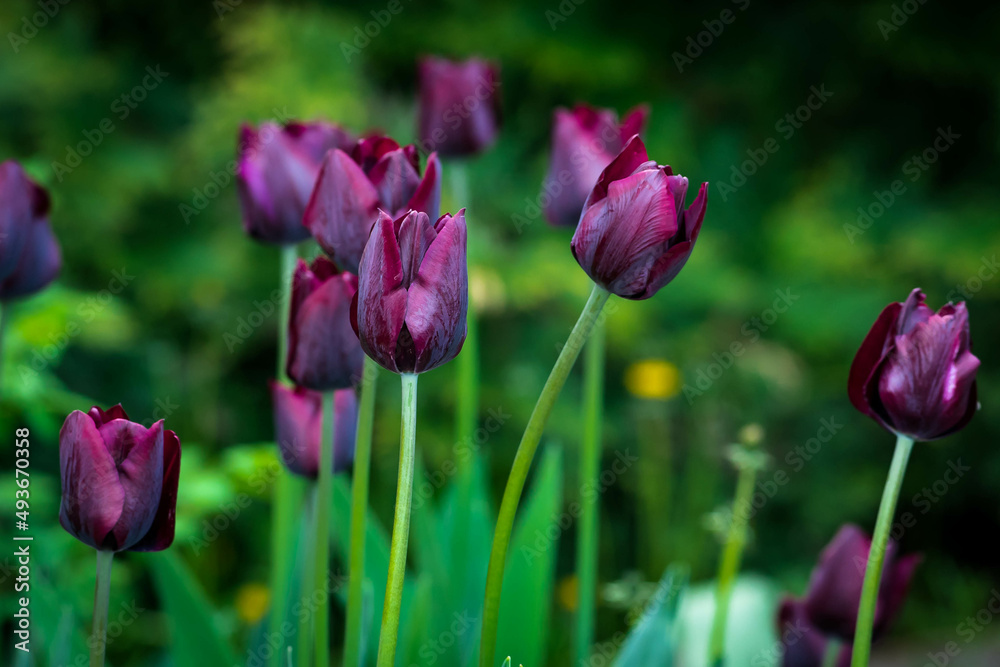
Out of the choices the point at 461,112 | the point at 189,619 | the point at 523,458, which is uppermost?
the point at 461,112

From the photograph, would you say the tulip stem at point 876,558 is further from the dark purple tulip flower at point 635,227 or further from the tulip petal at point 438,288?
the tulip petal at point 438,288

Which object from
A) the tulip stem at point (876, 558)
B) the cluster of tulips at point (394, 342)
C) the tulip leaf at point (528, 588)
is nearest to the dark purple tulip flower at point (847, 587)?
the cluster of tulips at point (394, 342)

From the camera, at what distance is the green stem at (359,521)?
67cm

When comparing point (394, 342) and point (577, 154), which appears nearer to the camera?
point (394, 342)

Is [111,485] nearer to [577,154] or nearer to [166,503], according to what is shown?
[166,503]

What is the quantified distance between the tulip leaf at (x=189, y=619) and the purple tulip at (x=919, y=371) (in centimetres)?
67

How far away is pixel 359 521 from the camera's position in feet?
2.20

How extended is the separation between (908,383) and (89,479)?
0.53 meters

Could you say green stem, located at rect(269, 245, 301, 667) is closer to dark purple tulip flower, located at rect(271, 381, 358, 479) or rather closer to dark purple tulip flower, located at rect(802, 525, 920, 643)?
dark purple tulip flower, located at rect(271, 381, 358, 479)

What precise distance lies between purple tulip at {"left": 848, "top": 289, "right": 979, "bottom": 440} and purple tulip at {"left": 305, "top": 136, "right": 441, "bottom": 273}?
32cm

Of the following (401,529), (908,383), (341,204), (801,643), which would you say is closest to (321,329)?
(341,204)

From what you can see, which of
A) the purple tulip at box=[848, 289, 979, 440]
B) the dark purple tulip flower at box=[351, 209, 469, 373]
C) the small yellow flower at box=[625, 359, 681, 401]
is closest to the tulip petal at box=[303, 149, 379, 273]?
the dark purple tulip flower at box=[351, 209, 469, 373]

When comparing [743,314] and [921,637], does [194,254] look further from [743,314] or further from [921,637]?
[921,637]

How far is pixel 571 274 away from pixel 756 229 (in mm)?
840
